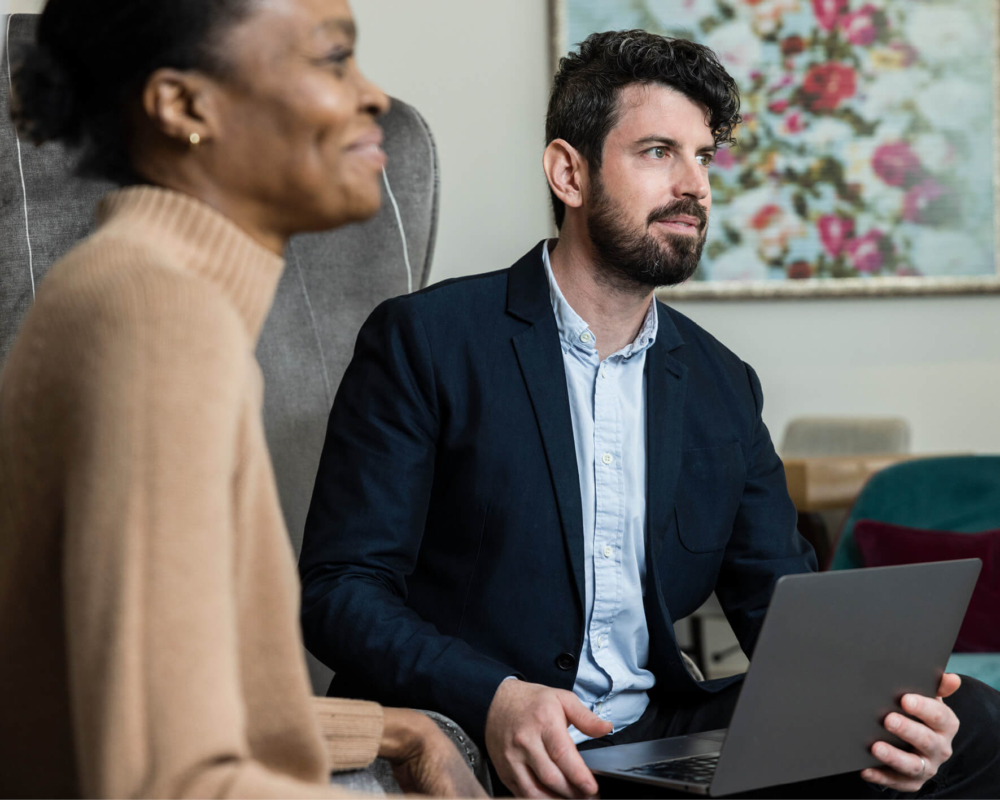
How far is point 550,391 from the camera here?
1.43 m

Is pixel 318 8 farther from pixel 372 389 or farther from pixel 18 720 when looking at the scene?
pixel 372 389

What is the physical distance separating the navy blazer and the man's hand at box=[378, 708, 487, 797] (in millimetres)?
189

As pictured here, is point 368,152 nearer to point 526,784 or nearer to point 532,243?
point 526,784

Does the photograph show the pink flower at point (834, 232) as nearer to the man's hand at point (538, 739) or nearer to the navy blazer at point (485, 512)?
the navy blazer at point (485, 512)

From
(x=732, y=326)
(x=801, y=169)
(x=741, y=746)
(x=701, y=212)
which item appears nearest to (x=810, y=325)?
(x=732, y=326)

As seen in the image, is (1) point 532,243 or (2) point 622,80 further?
(1) point 532,243

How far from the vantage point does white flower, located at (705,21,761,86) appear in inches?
128

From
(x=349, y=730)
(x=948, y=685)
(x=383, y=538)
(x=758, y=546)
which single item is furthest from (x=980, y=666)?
(x=349, y=730)

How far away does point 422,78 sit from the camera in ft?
10.3

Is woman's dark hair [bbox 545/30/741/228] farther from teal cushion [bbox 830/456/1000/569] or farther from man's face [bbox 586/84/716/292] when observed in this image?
teal cushion [bbox 830/456/1000/569]

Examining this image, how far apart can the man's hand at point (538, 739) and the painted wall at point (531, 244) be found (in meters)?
2.13

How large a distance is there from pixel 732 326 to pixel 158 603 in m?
2.93

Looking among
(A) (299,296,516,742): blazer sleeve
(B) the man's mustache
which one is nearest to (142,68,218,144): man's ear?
(A) (299,296,516,742): blazer sleeve

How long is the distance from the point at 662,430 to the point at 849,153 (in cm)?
214
